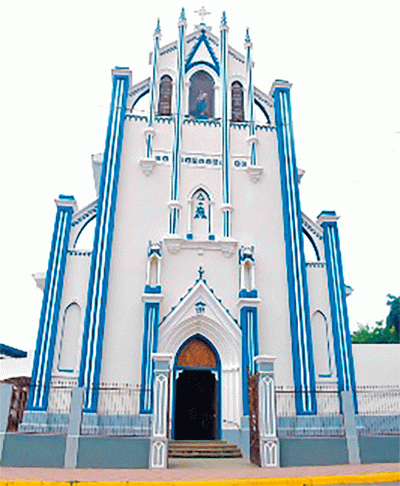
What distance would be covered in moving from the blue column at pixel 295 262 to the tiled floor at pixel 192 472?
291 cm

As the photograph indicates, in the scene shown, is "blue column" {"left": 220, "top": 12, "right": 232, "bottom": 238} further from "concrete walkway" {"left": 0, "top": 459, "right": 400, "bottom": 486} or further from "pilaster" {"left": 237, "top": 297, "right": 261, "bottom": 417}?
"concrete walkway" {"left": 0, "top": 459, "right": 400, "bottom": 486}

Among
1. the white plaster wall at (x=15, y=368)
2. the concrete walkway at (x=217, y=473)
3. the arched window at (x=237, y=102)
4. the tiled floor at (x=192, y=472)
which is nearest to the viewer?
the concrete walkway at (x=217, y=473)

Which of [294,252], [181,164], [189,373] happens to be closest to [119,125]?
[181,164]

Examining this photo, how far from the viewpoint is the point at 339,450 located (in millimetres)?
10289

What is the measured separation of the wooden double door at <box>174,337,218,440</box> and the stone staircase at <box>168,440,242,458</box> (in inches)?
52.7

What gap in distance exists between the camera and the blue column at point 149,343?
1241 cm

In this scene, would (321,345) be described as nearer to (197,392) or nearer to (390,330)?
(197,392)

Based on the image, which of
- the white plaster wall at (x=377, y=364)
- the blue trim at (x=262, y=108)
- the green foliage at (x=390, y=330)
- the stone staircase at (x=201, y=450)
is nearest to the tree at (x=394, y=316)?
the green foliage at (x=390, y=330)

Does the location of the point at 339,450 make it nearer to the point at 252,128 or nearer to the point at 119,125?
the point at 252,128

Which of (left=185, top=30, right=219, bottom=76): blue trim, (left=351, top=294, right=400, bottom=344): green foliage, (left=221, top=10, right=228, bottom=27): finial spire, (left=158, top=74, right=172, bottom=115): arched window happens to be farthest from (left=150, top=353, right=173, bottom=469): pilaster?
(left=351, top=294, right=400, bottom=344): green foliage

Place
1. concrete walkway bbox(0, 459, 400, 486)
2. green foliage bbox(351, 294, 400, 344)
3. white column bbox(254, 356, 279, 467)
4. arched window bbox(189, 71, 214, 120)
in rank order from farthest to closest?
green foliage bbox(351, 294, 400, 344), arched window bbox(189, 71, 214, 120), white column bbox(254, 356, 279, 467), concrete walkway bbox(0, 459, 400, 486)

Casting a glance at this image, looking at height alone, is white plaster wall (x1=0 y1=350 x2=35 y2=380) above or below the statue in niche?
below

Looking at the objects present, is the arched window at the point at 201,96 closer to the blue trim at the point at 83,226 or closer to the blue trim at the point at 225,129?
the blue trim at the point at 225,129

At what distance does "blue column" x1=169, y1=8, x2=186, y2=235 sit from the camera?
1484 cm
